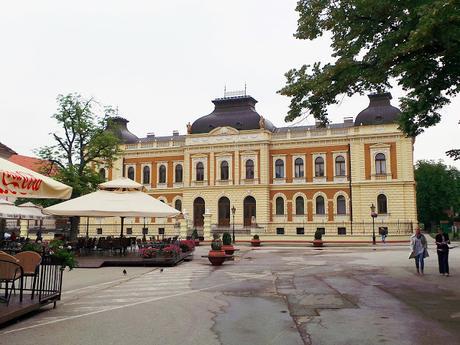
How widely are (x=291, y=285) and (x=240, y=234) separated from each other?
31.5m

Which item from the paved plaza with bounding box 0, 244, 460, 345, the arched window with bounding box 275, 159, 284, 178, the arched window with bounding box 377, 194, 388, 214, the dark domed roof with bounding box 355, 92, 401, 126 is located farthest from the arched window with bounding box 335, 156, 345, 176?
the paved plaza with bounding box 0, 244, 460, 345

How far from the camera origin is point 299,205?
47031mm

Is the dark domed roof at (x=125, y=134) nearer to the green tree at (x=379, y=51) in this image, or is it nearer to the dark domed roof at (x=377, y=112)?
the dark domed roof at (x=377, y=112)

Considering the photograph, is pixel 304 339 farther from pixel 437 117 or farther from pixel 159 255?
pixel 159 255

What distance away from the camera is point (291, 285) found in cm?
1280

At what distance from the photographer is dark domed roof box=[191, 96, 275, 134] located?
162 feet

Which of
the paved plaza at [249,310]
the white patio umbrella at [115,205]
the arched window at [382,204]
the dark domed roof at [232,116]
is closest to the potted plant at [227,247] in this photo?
the white patio umbrella at [115,205]

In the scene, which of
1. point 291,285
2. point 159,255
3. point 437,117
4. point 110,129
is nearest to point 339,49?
point 437,117

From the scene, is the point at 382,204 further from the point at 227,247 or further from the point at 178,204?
the point at 227,247

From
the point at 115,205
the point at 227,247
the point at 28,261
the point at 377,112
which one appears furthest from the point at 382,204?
the point at 28,261

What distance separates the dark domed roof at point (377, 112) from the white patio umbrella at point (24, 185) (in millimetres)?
39714

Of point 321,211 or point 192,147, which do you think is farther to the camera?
point 192,147

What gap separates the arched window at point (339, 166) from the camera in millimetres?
45875

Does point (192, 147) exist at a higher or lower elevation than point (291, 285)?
higher
